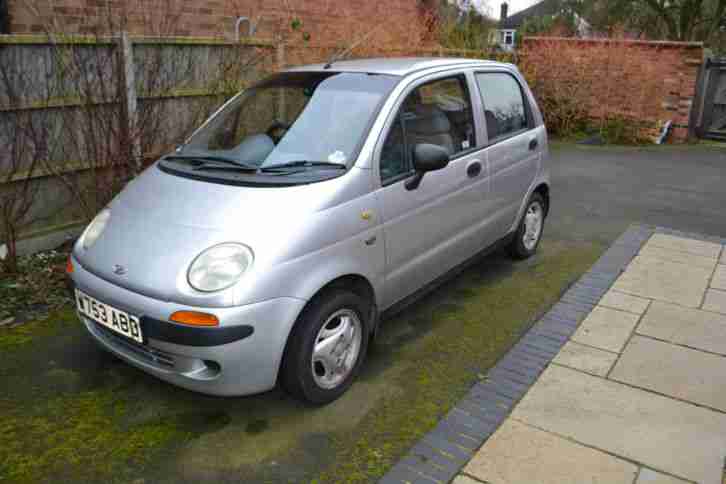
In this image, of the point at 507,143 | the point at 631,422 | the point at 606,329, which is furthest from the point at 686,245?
the point at 631,422

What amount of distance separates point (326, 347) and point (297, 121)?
4.72ft

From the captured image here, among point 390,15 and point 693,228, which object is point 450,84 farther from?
point 390,15

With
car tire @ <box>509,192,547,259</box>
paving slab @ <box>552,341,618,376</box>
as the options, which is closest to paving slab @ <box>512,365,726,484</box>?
paving slab @ <box>552,341,618,376</box>

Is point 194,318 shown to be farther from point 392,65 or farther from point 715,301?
point 715,301

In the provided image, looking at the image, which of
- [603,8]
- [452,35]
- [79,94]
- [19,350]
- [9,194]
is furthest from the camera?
[603,8]

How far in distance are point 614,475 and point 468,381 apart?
101cm

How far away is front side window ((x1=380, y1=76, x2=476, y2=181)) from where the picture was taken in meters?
3.69

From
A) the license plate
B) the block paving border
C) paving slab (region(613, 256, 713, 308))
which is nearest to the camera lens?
the block paving border

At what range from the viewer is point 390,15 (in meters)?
10.9

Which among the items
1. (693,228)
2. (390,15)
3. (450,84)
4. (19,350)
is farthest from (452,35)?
(19,350)

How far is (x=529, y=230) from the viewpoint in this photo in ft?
18.4

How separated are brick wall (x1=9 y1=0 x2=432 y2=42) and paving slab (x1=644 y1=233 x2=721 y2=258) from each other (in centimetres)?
536

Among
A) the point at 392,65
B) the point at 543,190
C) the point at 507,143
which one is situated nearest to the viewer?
the point at 392,65

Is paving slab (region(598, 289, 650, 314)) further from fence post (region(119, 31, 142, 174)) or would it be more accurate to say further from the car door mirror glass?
fence post (region(119, 31, 142, 174))
